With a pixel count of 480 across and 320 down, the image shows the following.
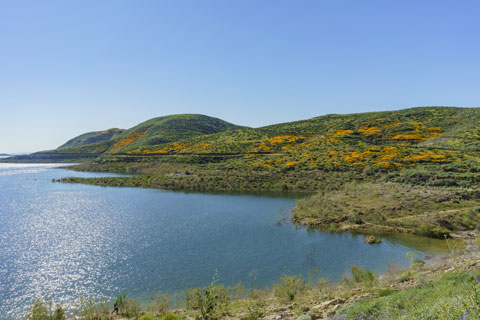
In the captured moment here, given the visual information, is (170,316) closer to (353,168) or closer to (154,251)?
(154,251)

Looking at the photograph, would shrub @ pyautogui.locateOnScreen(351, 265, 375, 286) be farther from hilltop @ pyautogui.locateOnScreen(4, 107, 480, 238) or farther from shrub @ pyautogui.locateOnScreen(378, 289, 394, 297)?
hilltop @ pyautogui.locateOnScreen(4, 107, 480, 238)

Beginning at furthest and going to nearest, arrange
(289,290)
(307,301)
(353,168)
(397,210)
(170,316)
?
(353,168)
(397,210)
(289,290)
(307,301)
(170,316)

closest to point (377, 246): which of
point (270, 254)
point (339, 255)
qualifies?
point (339, 255)

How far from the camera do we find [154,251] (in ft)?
76.9

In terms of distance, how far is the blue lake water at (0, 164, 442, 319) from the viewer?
18031 millimetres

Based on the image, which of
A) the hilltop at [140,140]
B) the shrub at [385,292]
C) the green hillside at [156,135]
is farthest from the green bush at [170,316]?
the green hillside at [156,135]

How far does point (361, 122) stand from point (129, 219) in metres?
96.6

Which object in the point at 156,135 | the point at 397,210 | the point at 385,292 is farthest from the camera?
the point at 156,135

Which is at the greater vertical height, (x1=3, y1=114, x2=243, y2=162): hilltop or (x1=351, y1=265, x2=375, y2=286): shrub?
(x1=3, y1=114, x2=243, y2=162): hilltop

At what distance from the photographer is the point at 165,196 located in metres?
50.4

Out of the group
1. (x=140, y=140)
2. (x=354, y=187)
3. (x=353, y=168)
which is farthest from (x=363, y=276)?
(x=140, y=140)

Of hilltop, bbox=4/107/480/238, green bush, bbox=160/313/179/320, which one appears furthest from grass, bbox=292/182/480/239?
green bush, bbox=160/313/179/320

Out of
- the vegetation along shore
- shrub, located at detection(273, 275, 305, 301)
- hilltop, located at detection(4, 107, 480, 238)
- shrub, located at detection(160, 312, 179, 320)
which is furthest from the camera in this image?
hilltop, located at detection(4, 107, 480, 238)

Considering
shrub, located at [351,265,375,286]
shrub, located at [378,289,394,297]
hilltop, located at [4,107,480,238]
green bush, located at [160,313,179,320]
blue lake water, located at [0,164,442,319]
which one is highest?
hilltop, located at [4,107,480,238]
